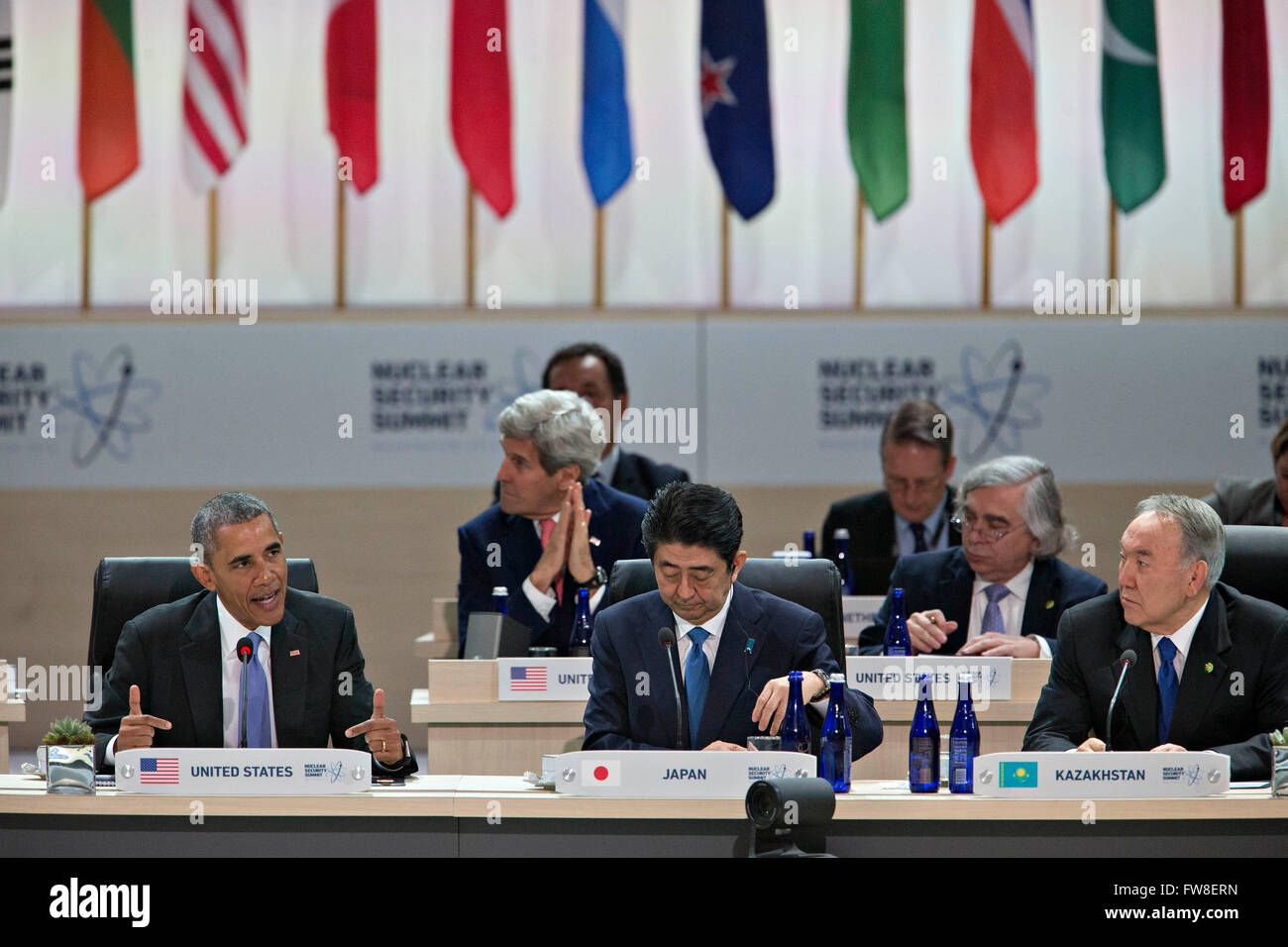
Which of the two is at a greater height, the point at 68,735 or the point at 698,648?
the point at 698,648

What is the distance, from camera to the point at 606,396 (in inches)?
204

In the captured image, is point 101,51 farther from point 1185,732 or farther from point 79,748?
point 1185,732

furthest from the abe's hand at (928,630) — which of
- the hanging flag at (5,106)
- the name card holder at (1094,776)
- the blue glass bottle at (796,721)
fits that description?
the hanging flag at (5,106)

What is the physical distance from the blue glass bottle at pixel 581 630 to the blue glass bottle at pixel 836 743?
1148mm

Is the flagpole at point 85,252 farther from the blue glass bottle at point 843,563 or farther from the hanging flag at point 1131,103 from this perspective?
the hanging flag at point 1131,103

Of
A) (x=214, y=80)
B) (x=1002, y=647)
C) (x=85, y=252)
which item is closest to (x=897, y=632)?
(x=1002, y=647)

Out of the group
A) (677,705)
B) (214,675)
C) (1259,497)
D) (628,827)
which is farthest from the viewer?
(1259,497)

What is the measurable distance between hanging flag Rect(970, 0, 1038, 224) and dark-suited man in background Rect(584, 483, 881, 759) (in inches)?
165

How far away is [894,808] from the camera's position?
2500mm

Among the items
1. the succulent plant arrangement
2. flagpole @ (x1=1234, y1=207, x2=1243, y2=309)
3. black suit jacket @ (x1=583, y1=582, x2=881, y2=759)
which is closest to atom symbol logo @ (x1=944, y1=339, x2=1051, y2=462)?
flagpole @ (x1=1234, y1=207, x2=1243, y2=309)

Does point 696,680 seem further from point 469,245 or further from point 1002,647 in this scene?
point 469,245

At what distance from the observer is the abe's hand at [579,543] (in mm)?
4113

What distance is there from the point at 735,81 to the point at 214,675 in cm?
437
